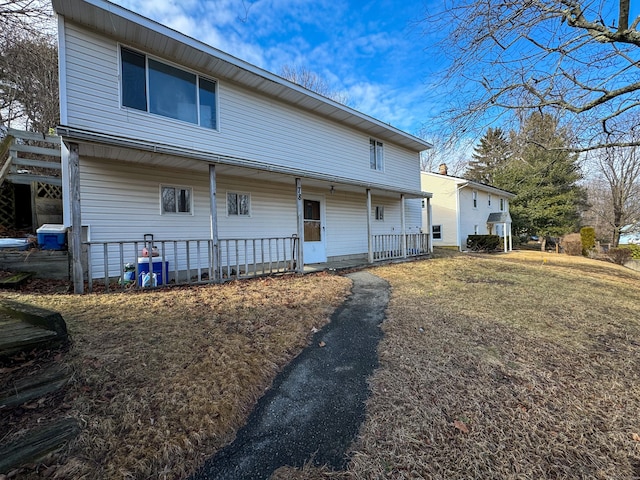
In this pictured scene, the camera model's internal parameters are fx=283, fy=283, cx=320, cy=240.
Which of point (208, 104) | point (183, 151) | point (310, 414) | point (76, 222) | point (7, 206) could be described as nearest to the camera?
point (310, 414)

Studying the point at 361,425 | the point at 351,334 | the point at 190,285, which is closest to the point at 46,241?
the point at 190,285

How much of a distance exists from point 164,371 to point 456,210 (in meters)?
20.9

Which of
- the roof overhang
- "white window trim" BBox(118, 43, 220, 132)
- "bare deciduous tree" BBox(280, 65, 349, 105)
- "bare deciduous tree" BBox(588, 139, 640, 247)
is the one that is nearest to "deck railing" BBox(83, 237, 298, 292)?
"white window trim" BBox(118, 43, 220, 132)

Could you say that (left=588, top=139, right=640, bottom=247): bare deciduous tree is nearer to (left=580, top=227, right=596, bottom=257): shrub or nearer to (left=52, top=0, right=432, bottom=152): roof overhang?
(left=580, top=227, right=596, bottom=257): shrub

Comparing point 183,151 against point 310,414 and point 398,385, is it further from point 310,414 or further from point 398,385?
point 398,385

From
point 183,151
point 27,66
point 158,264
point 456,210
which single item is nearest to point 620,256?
point 456,210

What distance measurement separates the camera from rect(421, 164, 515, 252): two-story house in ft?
65.9

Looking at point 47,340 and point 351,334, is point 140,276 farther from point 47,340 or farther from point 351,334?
point 351,334

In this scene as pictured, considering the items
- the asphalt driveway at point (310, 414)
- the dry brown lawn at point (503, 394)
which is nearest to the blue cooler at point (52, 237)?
the asphalt driveway at point (310, 414)

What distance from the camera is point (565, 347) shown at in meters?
4.10

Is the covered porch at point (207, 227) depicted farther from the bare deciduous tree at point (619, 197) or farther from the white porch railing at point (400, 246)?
the bare deciduous tree at point (619, 197)

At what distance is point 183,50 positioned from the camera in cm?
716

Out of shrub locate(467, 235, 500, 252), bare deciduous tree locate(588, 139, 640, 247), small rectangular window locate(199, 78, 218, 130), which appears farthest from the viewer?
bare deciduous tree locate(588, 139, 640, 247)

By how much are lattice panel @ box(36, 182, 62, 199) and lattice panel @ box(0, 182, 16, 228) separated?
79 centimetres
